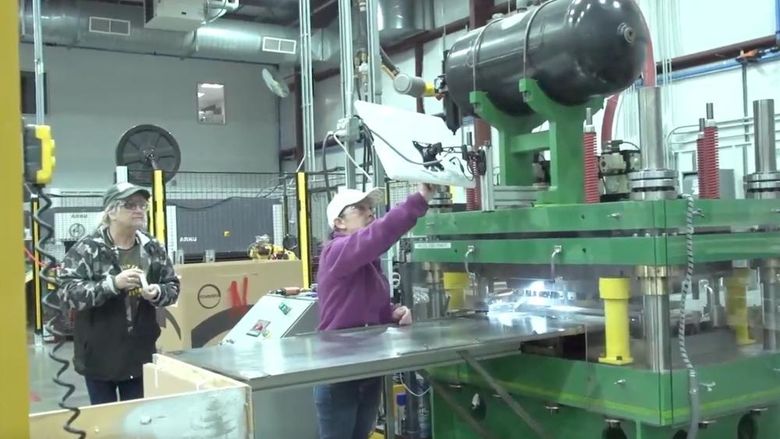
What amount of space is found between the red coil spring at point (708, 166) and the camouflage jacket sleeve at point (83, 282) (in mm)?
1875

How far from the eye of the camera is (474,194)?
7.75ft

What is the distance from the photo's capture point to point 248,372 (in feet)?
4.64

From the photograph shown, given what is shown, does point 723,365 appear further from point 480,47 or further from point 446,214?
point 480,47

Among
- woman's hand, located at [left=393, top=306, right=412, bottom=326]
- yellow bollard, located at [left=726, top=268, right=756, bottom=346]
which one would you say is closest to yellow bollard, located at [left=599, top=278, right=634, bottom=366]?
yellow bollard, located at [left=726, top=268, right=756, bottom=346]

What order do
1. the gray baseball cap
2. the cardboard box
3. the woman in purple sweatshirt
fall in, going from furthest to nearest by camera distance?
the cardboard box → the gray baseball cap → the woman in purple sweatshirt

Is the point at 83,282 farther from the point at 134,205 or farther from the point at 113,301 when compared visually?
the point at 134,205

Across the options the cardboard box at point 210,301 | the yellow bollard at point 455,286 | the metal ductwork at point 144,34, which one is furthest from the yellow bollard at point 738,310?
the metal ductwork at point 144,34

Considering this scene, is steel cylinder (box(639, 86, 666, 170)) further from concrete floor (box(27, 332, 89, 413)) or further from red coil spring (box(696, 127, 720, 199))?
concrete floor (box(27, 332, 89, 413))

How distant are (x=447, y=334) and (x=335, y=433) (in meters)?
0.63

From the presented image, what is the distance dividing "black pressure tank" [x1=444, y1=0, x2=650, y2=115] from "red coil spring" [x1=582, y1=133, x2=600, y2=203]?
0.11 metres

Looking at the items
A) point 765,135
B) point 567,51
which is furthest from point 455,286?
point 765,135

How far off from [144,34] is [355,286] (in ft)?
22.8

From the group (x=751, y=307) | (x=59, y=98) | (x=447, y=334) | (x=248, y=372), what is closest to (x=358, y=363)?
(x=248, y=372)

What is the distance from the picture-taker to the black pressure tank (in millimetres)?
2023
